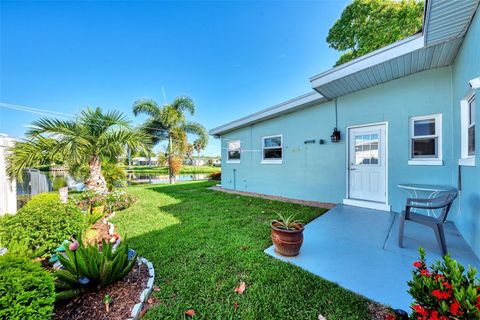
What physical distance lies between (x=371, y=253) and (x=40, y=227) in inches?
193

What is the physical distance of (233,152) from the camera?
9508mm

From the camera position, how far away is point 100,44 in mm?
7645

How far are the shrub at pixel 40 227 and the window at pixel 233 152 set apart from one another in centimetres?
685

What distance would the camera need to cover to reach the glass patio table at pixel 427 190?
3681mm

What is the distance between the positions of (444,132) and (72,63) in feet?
41.7

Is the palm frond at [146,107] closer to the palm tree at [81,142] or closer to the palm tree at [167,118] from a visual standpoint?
the palm tree at [167,118]

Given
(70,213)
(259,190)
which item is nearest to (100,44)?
(70,213)

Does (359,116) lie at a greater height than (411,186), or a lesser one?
greater

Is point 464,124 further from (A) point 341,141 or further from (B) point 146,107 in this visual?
(B) point 146,107

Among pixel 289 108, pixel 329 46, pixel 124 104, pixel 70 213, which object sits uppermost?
pixel 329 46

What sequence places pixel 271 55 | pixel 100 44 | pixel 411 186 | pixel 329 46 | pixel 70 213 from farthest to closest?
1. pixel 329 46
2. pixel 271 55
3. pixel 100 44
4. pixel 411 186
5. pixel 70 213

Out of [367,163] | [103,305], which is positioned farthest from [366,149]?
[103,305]

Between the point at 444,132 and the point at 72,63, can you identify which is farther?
the point at 72,63

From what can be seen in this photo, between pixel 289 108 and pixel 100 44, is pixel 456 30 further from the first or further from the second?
pixel 100 44
